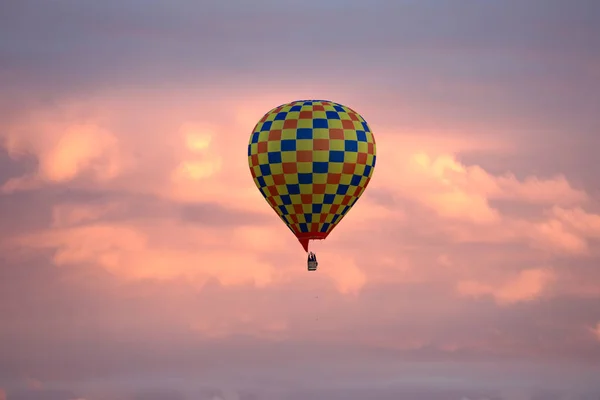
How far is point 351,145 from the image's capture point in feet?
460

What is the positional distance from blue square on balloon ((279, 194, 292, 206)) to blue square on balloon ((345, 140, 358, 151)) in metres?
4.15

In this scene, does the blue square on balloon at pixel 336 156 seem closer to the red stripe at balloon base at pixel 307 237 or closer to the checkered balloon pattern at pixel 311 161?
the checkered balloon pattern at pixel 311 161

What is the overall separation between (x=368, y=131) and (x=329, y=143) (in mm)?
3115

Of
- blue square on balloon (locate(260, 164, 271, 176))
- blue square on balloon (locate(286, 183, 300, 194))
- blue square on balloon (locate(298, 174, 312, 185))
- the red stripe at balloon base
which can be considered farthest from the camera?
the red stripe at balloon base

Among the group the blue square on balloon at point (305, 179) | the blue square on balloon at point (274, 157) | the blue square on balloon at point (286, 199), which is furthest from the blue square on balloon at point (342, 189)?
the blue square on balloon at point (274, 157)

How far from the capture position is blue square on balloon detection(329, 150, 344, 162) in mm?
139625

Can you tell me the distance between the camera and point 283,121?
5522 inches

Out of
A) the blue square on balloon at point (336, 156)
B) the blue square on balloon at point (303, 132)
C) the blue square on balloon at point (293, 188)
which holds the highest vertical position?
the blue square on balloon at point (303, 132)

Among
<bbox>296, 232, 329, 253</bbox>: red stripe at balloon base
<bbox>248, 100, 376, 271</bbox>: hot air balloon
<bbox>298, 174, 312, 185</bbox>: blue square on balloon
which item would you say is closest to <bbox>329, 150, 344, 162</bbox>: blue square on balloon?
<bbox>248, 100, 376, 271</bbox>: hot air balloon

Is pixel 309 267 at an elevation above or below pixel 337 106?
below

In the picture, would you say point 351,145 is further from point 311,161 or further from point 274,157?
point 274,157

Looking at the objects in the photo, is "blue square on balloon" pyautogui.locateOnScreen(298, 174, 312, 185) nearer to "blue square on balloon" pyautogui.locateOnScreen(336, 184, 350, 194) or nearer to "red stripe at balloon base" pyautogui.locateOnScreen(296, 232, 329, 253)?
"blue square on balloon" pyautogui.locateOnScreen(336, 184, 350, 194)

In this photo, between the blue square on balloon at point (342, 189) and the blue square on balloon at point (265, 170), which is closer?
the blue square on balloon at point (265, 170)

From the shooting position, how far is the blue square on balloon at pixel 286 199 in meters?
141
